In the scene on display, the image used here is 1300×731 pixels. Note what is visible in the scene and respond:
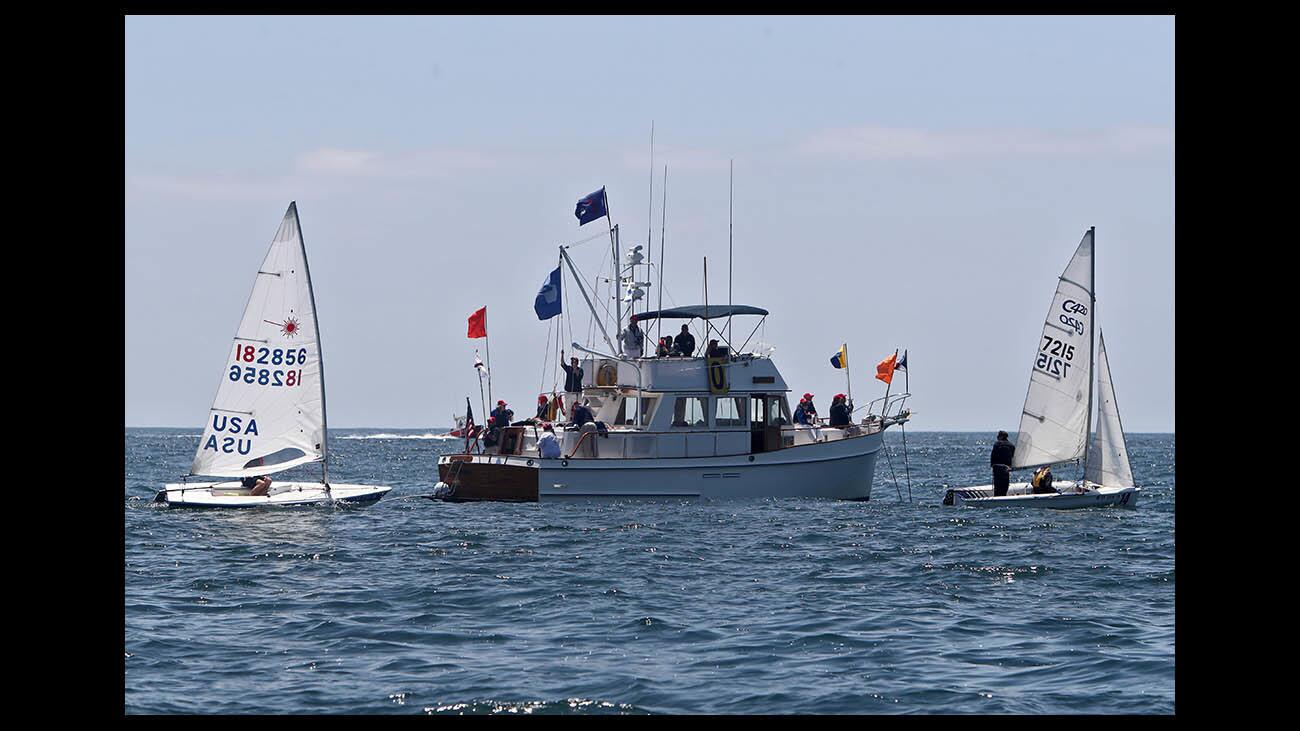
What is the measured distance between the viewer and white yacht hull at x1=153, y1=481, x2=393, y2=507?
30875mm

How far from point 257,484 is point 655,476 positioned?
9.76m

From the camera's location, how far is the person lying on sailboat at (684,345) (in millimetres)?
37406

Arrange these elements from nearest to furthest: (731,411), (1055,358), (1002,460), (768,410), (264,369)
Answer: (264,369) < (1002,460) < (1055,358) < (731,411) < (768,410)

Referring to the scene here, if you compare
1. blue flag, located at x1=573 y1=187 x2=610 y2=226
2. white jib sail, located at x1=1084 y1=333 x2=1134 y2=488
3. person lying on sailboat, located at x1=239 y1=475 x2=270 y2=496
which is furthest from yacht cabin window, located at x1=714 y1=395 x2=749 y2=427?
person lying on sailboat, located at x1=239 y1=475 x2=270 y2=496

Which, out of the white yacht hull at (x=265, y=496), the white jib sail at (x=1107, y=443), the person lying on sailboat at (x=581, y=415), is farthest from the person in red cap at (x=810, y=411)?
the white yacht hull at (x=265, y=496)

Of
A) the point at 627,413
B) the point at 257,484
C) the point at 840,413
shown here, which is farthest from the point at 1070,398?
the point at 257,484

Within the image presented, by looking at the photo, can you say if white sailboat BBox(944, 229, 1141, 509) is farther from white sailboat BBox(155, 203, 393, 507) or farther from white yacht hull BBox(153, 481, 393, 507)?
white sailboat BBox(155, 203, 393, 507)

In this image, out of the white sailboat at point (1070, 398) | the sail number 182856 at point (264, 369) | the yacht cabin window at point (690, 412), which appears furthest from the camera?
the yacht cabin window at point (690, 412)

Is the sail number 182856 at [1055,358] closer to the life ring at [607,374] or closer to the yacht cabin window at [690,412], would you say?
the yacht cabin window at [690,412]

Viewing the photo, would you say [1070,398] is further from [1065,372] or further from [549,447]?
[549,447]

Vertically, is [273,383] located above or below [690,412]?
above

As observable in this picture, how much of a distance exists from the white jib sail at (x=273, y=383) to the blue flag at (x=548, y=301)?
668 centimetres

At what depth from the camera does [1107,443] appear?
33594 millimetres
